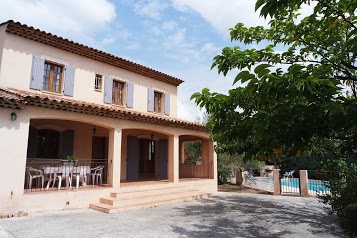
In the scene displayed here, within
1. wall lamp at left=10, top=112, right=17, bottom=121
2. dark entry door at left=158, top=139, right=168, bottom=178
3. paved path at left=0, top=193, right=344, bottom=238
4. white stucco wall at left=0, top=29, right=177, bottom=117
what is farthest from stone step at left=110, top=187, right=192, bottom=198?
white stucco wall at left=0, top=29, right=177, bottom=117

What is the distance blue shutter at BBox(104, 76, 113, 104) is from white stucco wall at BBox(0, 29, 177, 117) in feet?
0.75

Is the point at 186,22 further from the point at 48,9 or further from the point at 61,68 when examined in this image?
the point at 61,68

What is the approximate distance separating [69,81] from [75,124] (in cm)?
212

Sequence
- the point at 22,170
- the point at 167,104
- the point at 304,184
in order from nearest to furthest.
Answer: the point at 22,170 < the point at 304,184 < the point at 167,104

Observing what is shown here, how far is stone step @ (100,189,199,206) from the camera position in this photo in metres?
9.92

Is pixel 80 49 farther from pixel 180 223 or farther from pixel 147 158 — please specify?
pixel 180 223

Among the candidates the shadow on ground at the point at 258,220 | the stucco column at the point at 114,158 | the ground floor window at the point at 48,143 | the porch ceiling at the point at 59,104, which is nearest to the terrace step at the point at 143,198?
the stucco column at the point at 114,158

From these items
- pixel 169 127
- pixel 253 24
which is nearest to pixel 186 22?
pixel 253 24

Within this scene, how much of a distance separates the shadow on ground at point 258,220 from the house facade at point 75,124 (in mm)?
3744

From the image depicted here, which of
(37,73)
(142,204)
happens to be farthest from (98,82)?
(142,204)

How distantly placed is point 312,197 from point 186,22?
1224cm

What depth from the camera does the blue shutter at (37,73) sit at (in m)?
10.7

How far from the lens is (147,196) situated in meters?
11.0

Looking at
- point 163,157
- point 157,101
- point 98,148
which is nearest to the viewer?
point 98,148
